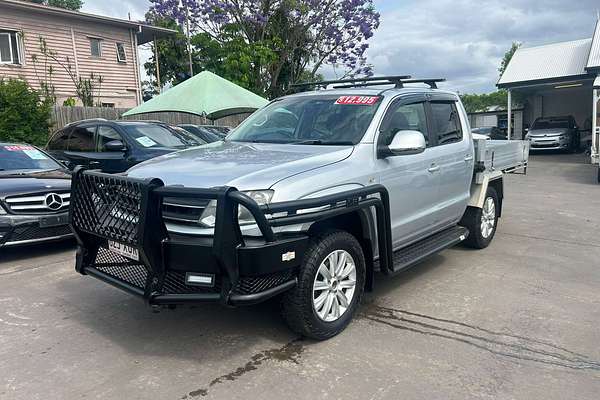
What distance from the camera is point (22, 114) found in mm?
13305

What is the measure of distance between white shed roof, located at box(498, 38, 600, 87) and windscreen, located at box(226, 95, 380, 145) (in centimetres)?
2057

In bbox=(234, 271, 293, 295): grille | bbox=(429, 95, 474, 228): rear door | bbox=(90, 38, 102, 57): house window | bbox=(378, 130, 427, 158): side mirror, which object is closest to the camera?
bbox=(234, 271, 293, 295): grille

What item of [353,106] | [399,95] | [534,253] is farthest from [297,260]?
[534,253]

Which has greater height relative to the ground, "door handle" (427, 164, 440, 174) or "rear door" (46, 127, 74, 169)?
"rear door" (46, 127, 74, 169)

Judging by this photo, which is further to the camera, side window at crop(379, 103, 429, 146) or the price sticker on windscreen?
the price sticker on windscreen

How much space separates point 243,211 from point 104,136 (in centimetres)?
642

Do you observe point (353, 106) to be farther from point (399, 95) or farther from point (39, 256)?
point (39, 256)

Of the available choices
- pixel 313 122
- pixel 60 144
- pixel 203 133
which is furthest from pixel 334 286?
pixel 203 133

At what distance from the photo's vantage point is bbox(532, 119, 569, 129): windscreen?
2305 cm

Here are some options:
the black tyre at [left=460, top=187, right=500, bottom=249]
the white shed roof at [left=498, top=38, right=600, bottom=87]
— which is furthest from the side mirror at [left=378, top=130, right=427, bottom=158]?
the white shed roof at [left=498, top=38, right=600, bottom=87]

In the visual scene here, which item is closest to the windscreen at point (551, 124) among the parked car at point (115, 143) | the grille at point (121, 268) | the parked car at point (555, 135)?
the parked car at point (555, 135)

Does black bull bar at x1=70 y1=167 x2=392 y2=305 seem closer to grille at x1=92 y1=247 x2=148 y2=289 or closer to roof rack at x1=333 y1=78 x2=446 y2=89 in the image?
grille at x1=92 y1=247 x2=148 y2=289

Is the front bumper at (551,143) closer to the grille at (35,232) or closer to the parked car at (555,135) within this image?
the parked car at (555,135)

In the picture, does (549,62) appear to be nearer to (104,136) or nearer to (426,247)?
(104,136)
